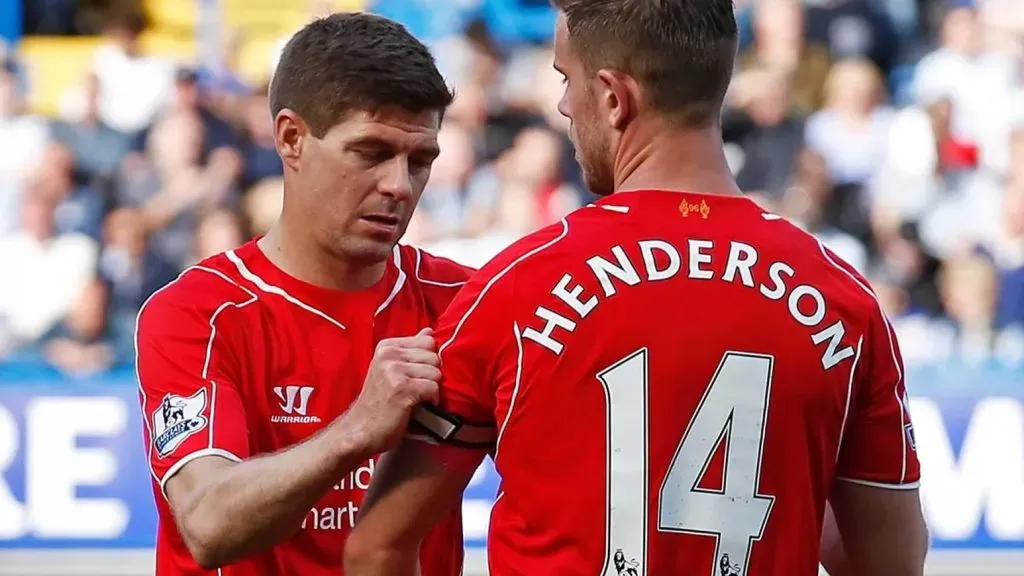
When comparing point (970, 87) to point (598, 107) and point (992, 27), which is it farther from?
point (598, 107)

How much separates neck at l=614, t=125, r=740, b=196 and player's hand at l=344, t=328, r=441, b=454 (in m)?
0.43

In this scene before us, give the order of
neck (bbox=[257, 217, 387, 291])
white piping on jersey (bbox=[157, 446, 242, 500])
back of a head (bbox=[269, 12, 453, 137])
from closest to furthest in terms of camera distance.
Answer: white piping on jersey (bbox=[157, 446, 242, 500]) < back of a head (bbox=[269, 12, 453, 137]) < neck (bbox=[257, 217, 387, 291])

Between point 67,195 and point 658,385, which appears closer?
point 658,385

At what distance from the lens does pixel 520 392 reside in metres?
2.41

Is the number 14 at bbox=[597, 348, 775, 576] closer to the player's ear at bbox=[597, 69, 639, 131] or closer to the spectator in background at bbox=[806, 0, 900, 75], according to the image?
the player's ear at bbox=[597, 69, 639, 131]

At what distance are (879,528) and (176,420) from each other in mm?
1291

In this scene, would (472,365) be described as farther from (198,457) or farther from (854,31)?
(854,31)

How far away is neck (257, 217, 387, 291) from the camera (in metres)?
3.22

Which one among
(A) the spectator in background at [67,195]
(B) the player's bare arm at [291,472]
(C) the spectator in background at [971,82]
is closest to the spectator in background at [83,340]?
(A) the spectator in background at [67,195]

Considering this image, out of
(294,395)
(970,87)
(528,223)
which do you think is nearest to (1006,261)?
(970,87)

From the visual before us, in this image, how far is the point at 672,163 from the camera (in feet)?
8.34

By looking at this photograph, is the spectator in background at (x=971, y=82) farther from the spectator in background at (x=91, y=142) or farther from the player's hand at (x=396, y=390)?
the player's hand at (x=396, y=390)

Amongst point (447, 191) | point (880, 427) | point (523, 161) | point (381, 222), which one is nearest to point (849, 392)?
point (880, 427)

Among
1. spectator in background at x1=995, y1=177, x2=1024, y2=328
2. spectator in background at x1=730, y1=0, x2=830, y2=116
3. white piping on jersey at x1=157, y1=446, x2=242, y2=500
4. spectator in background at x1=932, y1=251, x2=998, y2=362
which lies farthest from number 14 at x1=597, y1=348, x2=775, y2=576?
spectator in background at x1=730, y1=0, x2=830, y2=116
